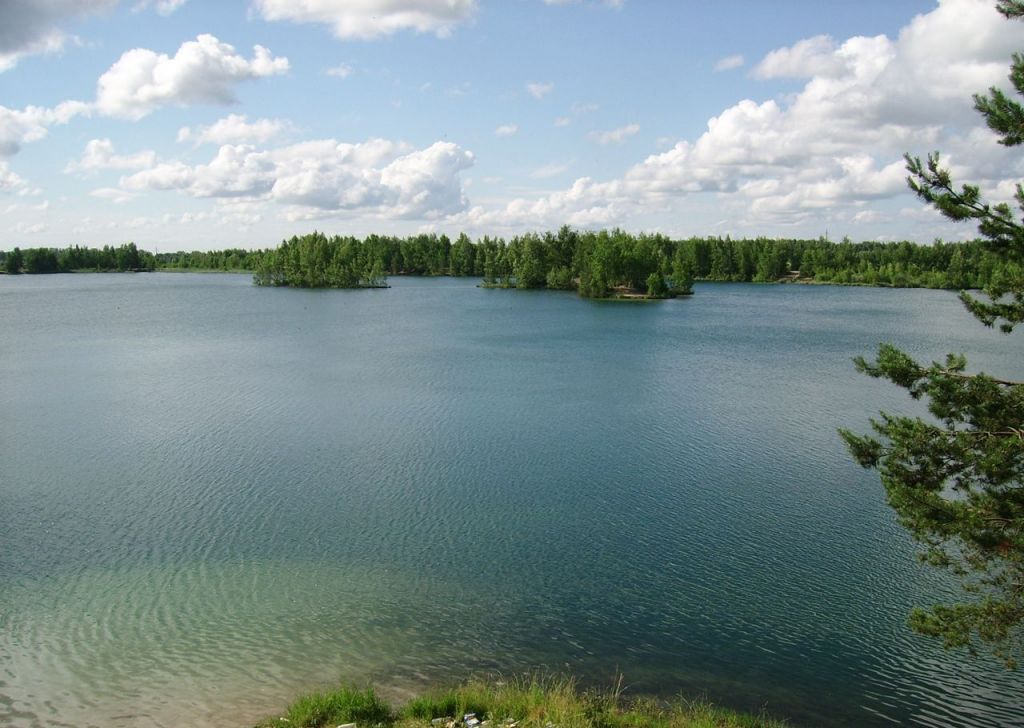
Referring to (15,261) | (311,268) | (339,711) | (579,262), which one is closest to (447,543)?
(339,711)

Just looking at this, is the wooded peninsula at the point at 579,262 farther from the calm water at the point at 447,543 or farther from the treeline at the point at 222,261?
the calm water at the point at 447,543

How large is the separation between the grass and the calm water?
0.77 meters

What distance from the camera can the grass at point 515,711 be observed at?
26.4 feet

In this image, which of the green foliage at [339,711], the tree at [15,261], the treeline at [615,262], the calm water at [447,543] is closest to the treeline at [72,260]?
the tree at [15,261]

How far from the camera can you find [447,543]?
48.1 feet

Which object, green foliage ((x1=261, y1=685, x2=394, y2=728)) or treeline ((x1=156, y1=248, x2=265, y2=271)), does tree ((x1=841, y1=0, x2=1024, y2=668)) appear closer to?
green foliage ((x1=261, y1=685, x2=394, y2=728))

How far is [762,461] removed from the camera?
20078 millimetres

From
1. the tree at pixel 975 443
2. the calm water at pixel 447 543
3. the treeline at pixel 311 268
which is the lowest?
the calm water at pixel 447 543

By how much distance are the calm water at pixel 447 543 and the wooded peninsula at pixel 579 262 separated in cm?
5722

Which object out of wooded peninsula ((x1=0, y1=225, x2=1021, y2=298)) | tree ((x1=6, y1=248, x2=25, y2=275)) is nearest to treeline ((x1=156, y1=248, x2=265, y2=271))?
wooded peninsula ((x1=0, y1=225, x2=1021, y2=298))

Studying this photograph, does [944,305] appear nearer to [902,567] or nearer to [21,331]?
[902,567]

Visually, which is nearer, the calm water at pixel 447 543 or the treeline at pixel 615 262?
the calm water at pixel 447 543

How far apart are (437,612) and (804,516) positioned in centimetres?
866

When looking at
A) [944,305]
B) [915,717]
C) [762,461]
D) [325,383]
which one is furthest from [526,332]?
[944,305]
